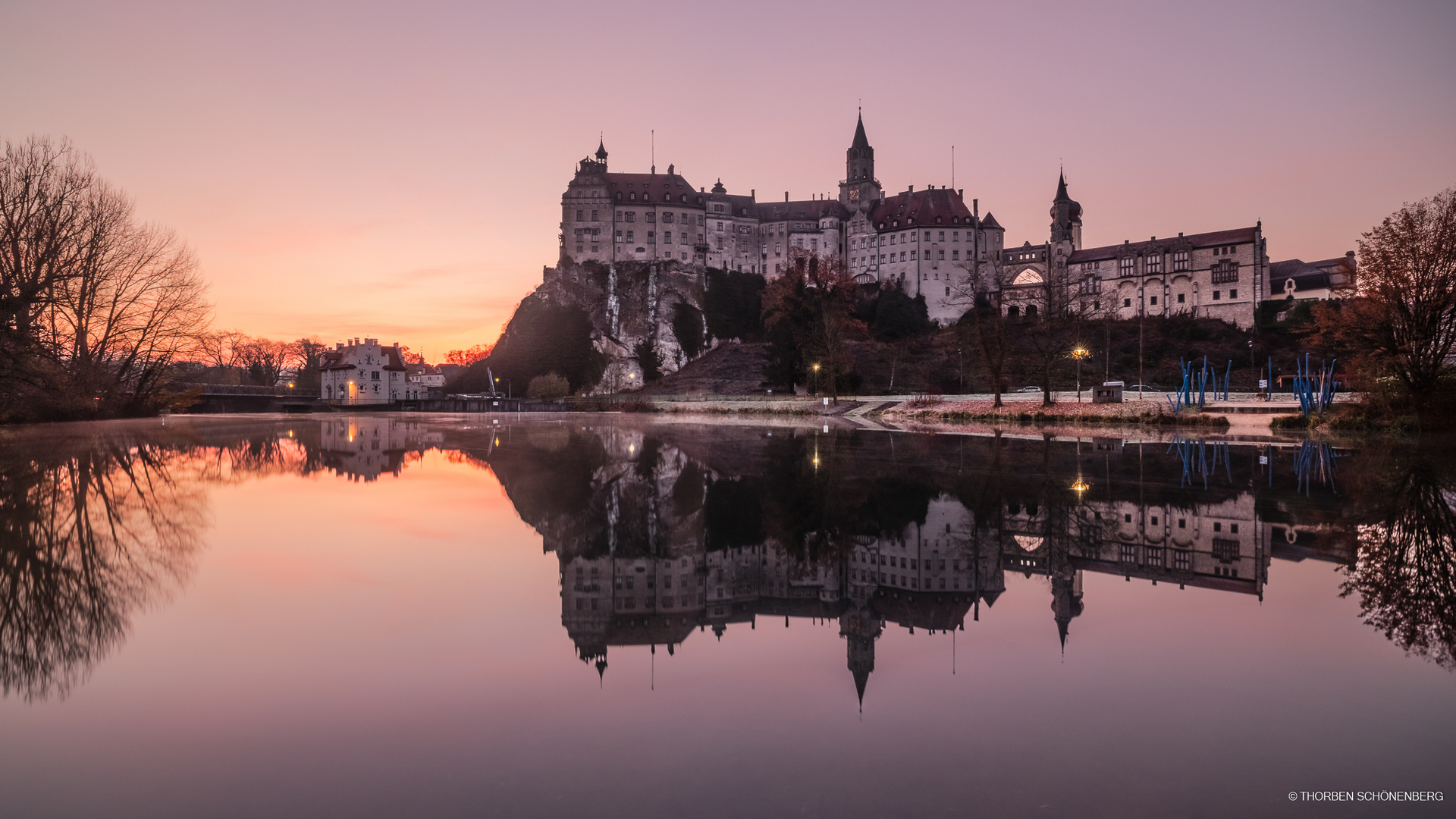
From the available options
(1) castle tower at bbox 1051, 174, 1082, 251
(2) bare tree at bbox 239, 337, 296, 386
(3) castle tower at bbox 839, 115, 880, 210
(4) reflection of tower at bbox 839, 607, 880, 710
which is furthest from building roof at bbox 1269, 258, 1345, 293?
(2) bare tree at bbox 239, 337, 296, 386

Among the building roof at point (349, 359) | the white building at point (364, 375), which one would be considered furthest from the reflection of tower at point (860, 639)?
the building roof at point (349, 359)

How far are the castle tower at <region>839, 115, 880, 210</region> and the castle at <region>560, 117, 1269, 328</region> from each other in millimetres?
176

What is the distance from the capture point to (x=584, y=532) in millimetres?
10086

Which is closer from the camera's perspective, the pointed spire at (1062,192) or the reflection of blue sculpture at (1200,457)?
the reflection of blue sculpture at (1200,457)

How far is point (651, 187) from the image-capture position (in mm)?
123938

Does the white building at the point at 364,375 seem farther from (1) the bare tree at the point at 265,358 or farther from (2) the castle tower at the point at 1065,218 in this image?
(2) the castle tower at the point at 1065,218

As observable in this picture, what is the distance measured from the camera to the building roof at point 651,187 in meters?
123

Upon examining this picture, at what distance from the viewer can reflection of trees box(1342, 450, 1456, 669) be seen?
→ 19.0ft

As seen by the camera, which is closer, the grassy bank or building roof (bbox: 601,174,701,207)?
the grassy bank

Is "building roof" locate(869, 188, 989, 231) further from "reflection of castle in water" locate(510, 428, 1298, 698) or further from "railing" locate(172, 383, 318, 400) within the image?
"reflection of castle in water" locate(510, 428, 1298, 698)

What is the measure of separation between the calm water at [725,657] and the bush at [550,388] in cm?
8157

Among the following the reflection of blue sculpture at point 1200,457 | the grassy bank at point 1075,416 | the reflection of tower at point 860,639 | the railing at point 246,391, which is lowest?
the reflection of tower at point 860,639

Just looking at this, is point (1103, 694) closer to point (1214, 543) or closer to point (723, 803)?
point (723, 803)

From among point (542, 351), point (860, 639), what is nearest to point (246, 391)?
point (542, 351)
